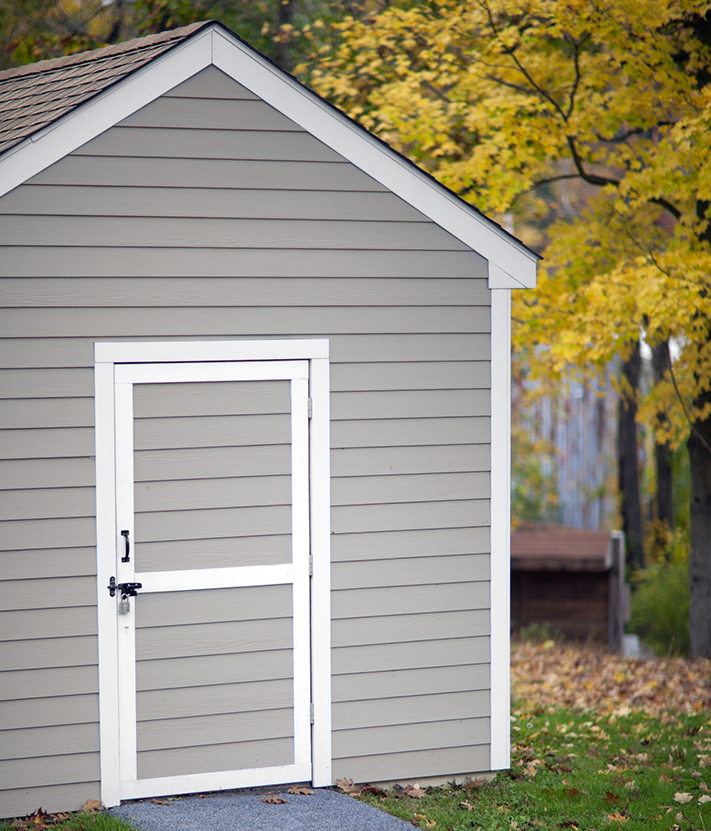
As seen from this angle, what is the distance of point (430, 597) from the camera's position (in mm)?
5121

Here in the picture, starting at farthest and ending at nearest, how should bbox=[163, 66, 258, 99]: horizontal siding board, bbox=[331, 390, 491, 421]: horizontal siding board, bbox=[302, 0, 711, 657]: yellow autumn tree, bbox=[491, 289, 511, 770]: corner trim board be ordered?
bbox=[302, 0, 711, 657]: yellow autumn tree < bbox=[491, 289, 511, 770]: corner trim board < bbox=[331, 390, 491, 421]: horizontal siding board < bbox=[163, 66, 258, 99]: horizontal siding board

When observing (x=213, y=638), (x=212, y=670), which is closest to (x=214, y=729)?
(x=212, y=670)

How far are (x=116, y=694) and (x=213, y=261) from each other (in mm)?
2292

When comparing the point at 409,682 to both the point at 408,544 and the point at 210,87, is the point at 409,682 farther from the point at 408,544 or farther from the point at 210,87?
the point at 210,87

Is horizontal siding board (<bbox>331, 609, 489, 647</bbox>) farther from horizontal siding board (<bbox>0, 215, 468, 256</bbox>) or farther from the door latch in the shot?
horizontal siding board (<bbox>0, 215, 468, 256</bbox>)

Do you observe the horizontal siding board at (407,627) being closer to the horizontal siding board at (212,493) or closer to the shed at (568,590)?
the horizontal siding board at (212,493)

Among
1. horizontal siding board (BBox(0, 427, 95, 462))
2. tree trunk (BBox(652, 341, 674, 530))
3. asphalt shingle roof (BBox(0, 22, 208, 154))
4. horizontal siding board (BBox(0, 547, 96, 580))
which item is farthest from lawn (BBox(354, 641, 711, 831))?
tree trunk (BBox(652, 341, 674, 530))

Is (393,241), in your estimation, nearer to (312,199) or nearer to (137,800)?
(312,199)

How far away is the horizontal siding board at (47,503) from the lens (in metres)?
4.51

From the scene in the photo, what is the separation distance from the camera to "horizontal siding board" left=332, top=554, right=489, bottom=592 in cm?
500

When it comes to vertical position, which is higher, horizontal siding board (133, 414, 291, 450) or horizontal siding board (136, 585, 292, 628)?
horizontal siding board (133, 414, 291, 450)

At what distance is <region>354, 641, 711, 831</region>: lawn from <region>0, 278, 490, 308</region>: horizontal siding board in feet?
7.72

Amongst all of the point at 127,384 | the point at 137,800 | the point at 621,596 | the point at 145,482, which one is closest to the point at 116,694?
the point at 137,800

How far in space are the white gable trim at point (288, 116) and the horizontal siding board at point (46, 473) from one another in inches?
52.8
